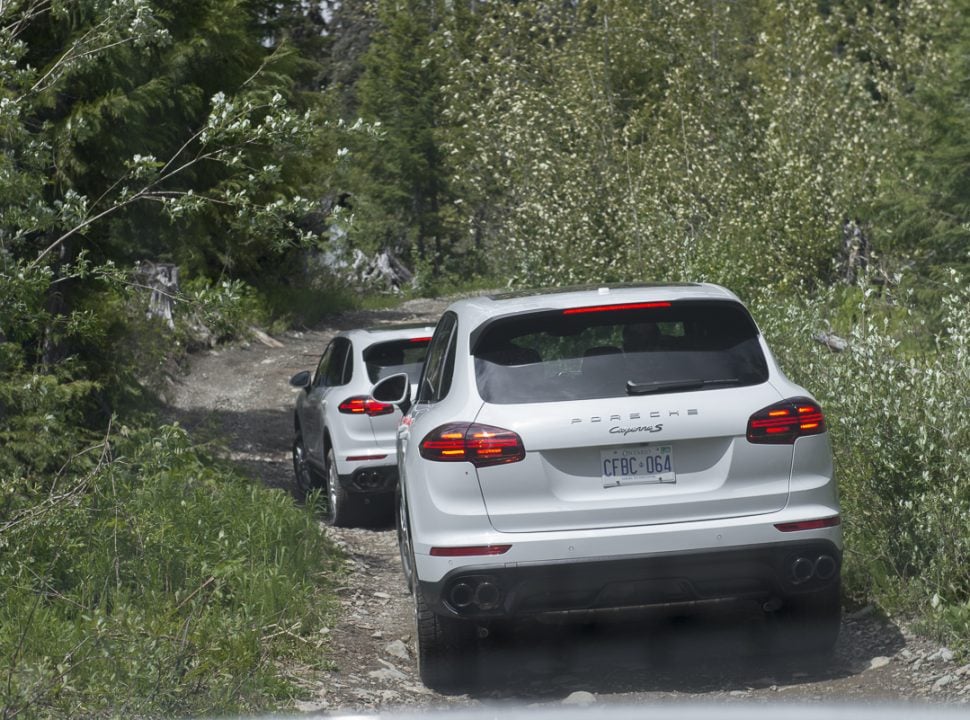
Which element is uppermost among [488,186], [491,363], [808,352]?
[491,363]

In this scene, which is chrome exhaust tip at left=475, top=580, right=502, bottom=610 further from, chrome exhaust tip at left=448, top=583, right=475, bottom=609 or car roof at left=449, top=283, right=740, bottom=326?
car roof at left=449, top=283, right=740, bottom=326

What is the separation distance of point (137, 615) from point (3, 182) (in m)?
2.75

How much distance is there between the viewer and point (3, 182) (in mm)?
7629

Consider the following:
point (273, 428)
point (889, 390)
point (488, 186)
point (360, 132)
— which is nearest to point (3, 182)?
point (360, 132)

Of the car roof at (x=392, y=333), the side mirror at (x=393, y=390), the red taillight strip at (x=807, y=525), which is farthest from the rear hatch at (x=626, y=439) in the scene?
the car roof at (x=392, y=333)

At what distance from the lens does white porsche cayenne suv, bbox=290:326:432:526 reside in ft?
35.4

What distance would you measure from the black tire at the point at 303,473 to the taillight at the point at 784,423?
722 centimetres

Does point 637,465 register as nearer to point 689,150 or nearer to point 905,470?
point 905,470

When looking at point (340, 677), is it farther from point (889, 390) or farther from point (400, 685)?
point (889, 390)

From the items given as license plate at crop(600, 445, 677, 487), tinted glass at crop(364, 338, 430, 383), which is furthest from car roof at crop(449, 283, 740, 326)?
tinted glass at crop(364, 338, 430, 383)

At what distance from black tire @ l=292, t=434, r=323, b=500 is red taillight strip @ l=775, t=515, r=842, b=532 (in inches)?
286

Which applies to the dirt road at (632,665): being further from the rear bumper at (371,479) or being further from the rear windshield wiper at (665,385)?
the rear bumper at (371,479)

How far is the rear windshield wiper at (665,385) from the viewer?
233 inches

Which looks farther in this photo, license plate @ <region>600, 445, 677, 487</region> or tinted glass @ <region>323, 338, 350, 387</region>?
tinted glass @ <region>323, 338, 350, 387</region>
